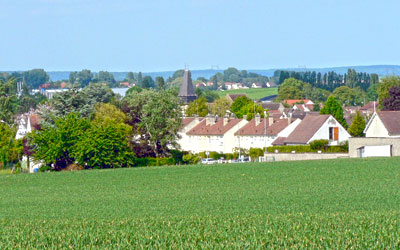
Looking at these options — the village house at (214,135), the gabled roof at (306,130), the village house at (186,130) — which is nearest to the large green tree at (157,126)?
the gabled roof at (306,130)

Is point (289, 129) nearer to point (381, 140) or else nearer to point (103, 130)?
point (381, 140)

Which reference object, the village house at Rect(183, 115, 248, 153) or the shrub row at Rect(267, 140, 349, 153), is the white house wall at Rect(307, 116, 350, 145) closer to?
the shrub row at Rect(267, 140, 349, 153)

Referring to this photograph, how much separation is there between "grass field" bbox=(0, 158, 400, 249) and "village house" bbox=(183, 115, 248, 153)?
119ft

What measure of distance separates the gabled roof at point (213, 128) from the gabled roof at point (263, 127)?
1.78m

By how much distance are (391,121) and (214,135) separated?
31.0m

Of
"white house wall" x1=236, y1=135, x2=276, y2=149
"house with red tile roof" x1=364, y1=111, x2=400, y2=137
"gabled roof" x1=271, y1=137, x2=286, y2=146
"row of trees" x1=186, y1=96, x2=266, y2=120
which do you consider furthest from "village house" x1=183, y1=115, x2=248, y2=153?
"house with red tile roof" x1=364, y1=111, x2=400, y2=137

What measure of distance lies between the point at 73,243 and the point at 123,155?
158 ft

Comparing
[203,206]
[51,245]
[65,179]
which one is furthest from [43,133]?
[51,245]

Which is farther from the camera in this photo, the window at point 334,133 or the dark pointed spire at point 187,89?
the dark pointed spire at point 187,89

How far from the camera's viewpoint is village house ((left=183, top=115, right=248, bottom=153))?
93.5 meters

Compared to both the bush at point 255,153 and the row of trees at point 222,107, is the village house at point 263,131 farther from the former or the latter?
the row of trees at point 222,107

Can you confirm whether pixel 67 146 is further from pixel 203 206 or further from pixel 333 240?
pixel 333 240

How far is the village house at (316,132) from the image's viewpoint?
78000 millimetres

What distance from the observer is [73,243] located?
1522 centimetres
